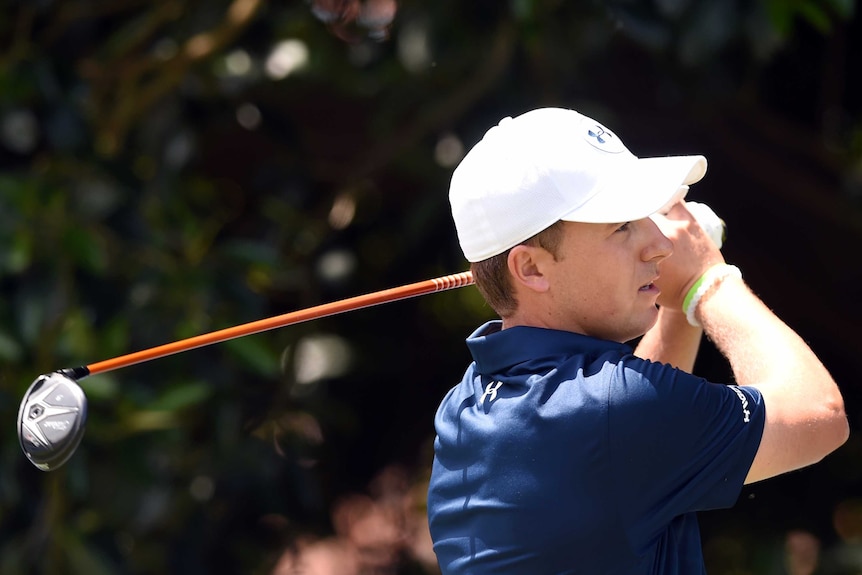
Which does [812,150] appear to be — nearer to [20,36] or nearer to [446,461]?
[20,36]

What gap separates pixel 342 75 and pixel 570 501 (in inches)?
104

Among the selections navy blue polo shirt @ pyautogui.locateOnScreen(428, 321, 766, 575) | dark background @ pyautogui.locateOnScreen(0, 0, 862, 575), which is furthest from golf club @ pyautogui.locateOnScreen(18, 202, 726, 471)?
dark background @ pyautogui.locateOnScreen(0, 0, 862, 575)

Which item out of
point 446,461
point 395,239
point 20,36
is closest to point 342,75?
point 395,239

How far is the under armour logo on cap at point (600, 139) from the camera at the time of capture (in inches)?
61.4

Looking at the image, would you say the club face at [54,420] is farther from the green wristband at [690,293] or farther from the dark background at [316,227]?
the dark background at [316,227]

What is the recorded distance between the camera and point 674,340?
182 centimetres

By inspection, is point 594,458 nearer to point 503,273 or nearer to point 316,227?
point 503,273

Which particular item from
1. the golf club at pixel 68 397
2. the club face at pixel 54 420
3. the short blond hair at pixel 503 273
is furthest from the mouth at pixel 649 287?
the club face at pixel 54 420

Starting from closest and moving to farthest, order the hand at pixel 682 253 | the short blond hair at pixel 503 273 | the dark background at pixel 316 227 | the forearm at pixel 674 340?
the short blond hair at pixel 503 273, the hand at pixel 682 253, the forearm at pixel 674 340, the dark background at pixel 316 227

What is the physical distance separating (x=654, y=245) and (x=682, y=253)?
100 mm

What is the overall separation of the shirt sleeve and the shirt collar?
0.06 m

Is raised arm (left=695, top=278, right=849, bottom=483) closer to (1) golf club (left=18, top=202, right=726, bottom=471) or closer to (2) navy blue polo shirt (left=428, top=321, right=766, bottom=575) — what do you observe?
(2) navy blue polo shirt (left=428, top=321, right=766, bottom=575)

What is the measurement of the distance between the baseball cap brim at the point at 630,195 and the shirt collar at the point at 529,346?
132 millimetres

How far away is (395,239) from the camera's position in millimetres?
4227
